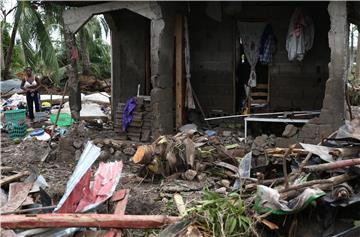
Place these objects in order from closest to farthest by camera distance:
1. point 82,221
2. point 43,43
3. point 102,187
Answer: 1. point 82,221
2. point 102,187
3. point 43,43

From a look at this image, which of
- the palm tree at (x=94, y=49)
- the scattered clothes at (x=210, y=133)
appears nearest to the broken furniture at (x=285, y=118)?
the scattered clothes at (x=210, y=133)

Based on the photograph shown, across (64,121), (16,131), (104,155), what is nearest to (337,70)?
(104,155)

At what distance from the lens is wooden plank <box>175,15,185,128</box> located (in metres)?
10.3

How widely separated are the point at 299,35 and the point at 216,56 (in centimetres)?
223

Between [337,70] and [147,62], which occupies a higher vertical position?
[147,62]

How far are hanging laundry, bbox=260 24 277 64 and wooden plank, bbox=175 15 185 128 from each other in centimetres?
192

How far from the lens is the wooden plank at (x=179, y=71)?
1030cm

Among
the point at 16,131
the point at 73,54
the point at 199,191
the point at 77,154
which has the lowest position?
the point at 199,191

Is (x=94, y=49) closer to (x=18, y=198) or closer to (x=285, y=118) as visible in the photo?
(x=285, y=118)

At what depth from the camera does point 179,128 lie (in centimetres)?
1031

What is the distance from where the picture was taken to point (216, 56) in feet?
37.4

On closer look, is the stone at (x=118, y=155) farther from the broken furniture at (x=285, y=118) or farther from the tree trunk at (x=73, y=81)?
the tree trunk at (x=73, y=81)

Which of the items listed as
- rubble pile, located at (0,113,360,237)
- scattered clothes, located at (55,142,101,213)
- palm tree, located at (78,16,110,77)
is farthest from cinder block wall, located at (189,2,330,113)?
palm tree, located at (78,16,110,77)

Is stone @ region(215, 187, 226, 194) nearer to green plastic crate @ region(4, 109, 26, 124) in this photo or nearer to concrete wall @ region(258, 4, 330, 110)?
concrete wall @ region(258, 4, 330, 110)
